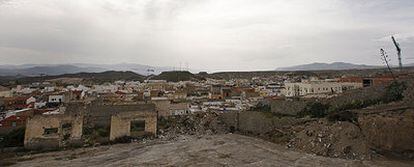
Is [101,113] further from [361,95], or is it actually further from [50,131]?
[361,95]

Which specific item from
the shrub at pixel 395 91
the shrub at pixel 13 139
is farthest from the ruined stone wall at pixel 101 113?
the shrub at pixel 395 91

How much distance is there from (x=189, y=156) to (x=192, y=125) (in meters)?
7.41

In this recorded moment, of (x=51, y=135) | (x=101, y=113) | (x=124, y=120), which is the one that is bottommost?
(x=51, y=135)

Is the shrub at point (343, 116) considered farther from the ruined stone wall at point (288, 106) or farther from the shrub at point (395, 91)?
the shrub at point (395, 91)

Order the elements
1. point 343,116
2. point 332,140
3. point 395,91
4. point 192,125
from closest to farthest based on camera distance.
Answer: point 332,140 → point 343,116 → point 395,91 → point 192,125

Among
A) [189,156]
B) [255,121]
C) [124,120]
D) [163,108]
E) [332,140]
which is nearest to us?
[189,156]

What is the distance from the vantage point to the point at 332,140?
1661 centimetres

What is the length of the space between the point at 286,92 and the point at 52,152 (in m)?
29.5

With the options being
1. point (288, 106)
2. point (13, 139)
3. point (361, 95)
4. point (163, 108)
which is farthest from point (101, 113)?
point (361, 95)

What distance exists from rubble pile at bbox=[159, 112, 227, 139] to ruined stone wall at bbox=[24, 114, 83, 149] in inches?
209

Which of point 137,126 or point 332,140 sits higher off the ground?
point 332,140

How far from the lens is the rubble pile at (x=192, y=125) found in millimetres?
22438

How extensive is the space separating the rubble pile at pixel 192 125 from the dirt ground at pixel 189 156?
2376mm

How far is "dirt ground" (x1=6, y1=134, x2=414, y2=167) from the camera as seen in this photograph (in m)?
14.7
